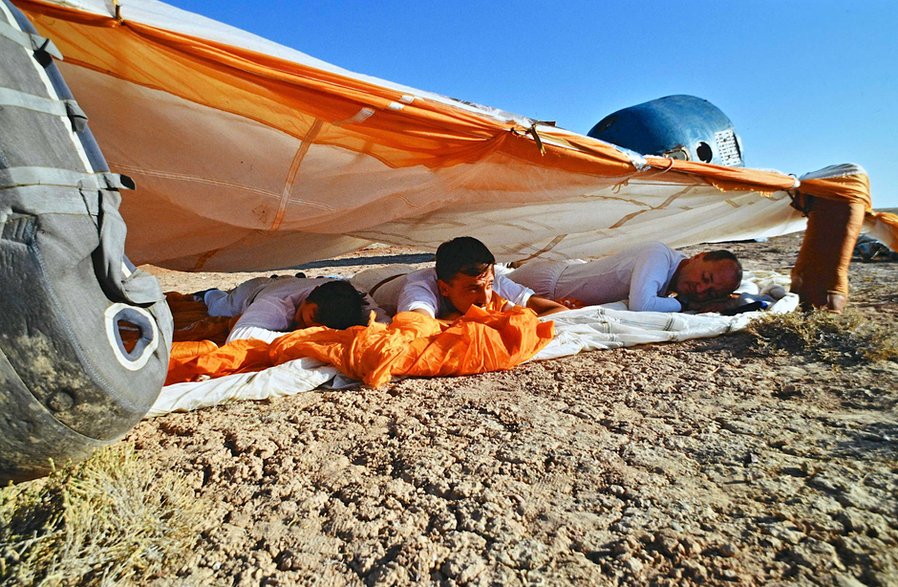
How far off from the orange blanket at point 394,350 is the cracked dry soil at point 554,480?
12 centimetres

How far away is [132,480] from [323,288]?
1.86 metres

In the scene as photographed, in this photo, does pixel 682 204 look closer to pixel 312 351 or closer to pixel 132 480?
pixel 312 351

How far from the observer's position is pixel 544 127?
2512 millimetres

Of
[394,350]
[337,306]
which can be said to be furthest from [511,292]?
[394,350]

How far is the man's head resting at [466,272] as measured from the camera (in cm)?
287

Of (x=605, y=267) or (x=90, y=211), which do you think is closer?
(x=90, y=211)

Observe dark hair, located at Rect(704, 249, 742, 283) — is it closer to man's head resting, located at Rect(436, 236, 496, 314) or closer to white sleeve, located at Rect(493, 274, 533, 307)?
white sleeve, located at Rect(493, 274, 533, 307)

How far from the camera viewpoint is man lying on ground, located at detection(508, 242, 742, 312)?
3.21m

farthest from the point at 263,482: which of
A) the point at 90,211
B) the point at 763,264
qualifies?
the point at 763,264

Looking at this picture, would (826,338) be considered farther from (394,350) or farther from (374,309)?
(374,309)

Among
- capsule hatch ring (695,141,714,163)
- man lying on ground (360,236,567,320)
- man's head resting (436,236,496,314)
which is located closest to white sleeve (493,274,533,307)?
man lying on ground (360,236,567,320)

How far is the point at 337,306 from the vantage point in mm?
2932

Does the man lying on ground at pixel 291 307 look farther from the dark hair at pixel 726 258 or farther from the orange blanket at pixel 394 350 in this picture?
the dark hair at pixel 726 258

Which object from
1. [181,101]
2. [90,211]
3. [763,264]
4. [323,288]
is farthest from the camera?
[763,264]
